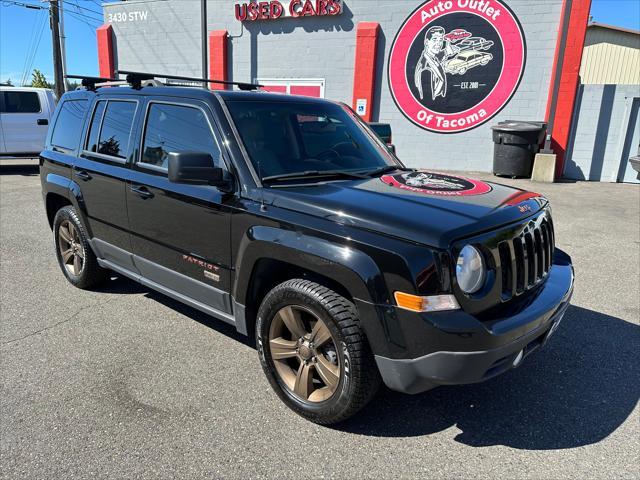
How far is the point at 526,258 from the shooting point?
107 inches

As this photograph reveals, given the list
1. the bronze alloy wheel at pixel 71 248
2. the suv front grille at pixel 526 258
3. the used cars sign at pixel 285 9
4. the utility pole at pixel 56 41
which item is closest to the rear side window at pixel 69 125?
the bronze alloy wheel at pixel 71 248

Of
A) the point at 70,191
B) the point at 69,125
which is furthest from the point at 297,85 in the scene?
the point at 70,191

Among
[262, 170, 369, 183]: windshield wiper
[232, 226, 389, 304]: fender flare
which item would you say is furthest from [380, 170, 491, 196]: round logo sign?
[232, 226, 389, 304]: fender flare

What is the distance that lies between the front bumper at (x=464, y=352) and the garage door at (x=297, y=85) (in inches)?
562

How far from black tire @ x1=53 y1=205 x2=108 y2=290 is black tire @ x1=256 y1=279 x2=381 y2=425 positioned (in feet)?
8.30

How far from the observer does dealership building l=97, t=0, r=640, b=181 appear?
41.7 ft

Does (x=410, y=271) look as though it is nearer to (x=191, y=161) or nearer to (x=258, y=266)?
(x=258, y=266)

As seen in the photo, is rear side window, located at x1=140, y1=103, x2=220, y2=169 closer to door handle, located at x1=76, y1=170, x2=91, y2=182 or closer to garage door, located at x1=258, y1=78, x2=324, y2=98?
door handle, located at x1=76, y1=170, x2=91, y2=182

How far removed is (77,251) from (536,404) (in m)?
4.20

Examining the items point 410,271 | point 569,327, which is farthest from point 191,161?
point 569,327

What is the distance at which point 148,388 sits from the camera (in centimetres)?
310

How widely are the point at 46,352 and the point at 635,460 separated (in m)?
3.80

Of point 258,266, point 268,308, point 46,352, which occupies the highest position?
point 258,266

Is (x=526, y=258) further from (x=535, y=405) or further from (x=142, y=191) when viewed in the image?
(x=142, y=191)
